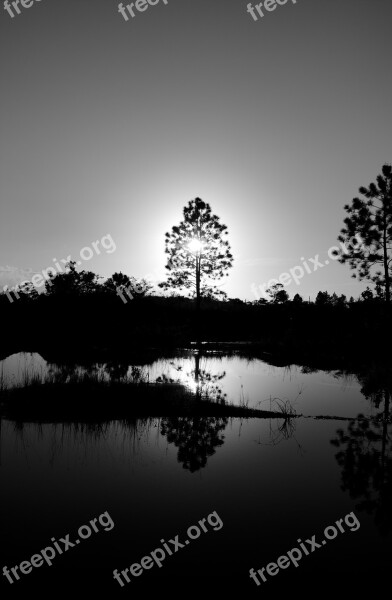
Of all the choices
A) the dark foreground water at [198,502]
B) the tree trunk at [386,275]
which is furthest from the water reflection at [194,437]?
the tree trunk at [386,275]

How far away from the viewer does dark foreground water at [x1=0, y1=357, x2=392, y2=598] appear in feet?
14.6

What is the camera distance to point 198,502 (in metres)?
6.14

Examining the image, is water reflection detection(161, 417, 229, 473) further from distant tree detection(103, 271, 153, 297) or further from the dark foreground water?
distant tree detection(103, 271, 153, 297)

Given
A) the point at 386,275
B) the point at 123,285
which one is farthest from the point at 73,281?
the point at 386,275

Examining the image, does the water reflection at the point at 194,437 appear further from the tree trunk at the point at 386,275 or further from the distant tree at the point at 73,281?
the distant tree at the point at 73,281

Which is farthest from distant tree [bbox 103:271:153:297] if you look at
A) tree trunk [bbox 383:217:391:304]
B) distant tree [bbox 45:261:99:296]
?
tree trunk [bbox 383:217:391:304]

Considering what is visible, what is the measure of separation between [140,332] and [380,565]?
113 ft

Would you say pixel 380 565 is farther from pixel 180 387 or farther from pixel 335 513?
pixel 180 387

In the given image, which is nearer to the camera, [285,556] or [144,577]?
[144,577]

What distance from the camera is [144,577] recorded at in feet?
14.6

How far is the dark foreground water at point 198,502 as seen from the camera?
14.6 feet

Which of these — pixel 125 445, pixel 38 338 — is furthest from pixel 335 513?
pixel 38 338

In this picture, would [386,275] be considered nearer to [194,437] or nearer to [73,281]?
[194,437]

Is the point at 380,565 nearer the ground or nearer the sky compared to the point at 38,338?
nearer the ground
